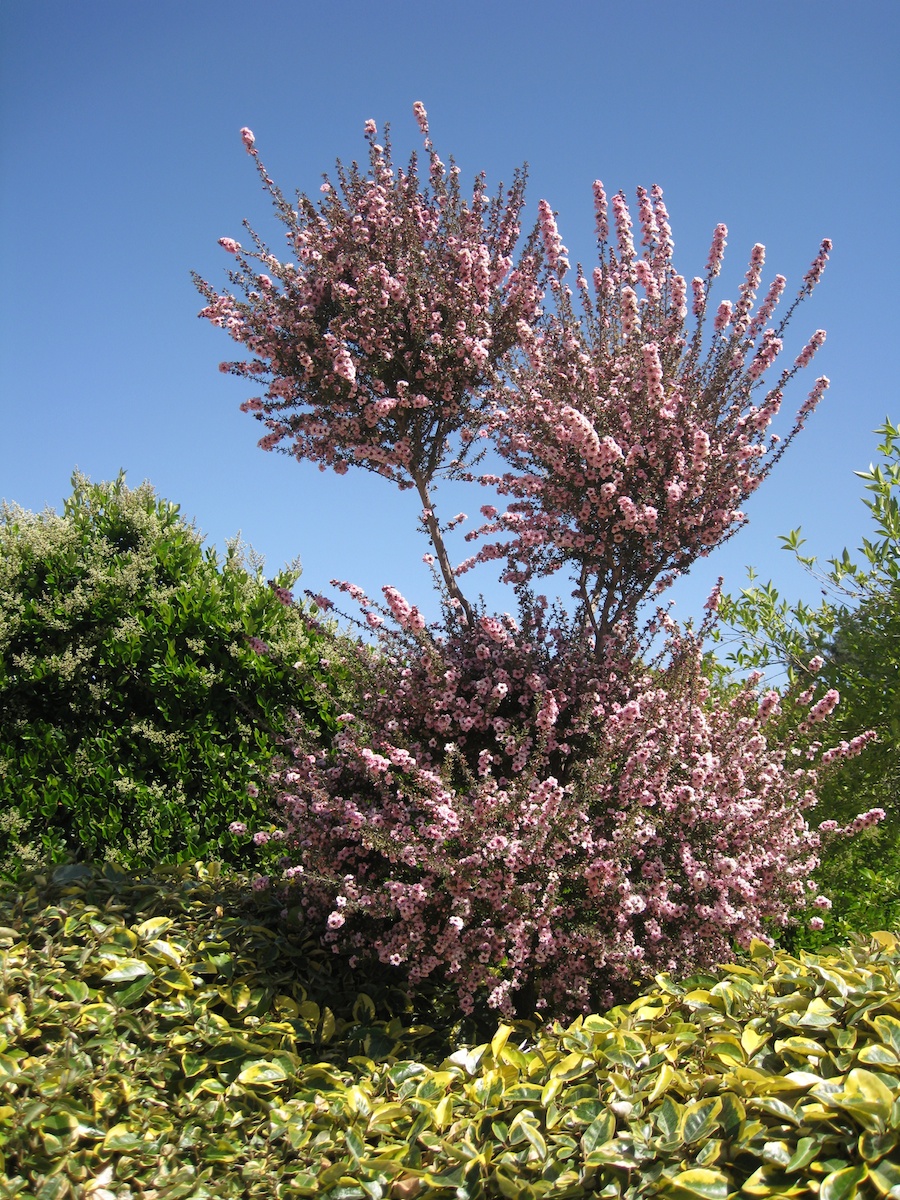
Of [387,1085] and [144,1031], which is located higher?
[144,1031]

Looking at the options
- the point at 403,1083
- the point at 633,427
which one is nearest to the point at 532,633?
the point at 633,427

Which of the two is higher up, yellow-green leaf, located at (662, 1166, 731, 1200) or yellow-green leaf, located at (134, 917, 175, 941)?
yellow-green leaf, located at (134, 917, 175, 941)

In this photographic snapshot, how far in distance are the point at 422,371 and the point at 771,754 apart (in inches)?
115

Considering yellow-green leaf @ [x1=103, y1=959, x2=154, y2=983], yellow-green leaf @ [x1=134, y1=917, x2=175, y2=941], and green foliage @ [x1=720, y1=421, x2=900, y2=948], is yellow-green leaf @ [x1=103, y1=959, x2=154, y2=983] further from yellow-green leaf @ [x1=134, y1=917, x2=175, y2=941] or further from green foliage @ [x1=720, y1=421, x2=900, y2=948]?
green foliage @ [x1=720, y1=421, x2=900, y2=948]

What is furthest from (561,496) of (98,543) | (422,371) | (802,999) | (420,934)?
(98,543)

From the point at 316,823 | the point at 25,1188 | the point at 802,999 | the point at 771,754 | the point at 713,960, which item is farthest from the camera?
the point at 771,754

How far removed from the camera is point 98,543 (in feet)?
22.6

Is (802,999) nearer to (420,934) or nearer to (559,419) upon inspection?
(420,934)

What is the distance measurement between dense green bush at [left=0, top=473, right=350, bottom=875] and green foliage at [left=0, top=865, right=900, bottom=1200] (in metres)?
1.63

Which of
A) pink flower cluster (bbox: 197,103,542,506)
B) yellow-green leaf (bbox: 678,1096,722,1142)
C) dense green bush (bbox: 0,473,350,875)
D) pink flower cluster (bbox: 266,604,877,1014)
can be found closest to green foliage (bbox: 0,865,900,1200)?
yellow-green leaf (bbox: 678,1096,722,1142)

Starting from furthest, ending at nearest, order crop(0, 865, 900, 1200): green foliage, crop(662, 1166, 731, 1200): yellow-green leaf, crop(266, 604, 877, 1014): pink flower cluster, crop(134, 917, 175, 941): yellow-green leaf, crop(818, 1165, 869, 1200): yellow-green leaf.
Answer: crop(134, 917, 175, 941): yellow-green leaf, crop(266, 604, 877, 1014): pink flower cluster, crop(0, 865, 900, 1200): green foliage, crop(662, 1166, 731, 1200): yellow-green leaf, crop(818, 1165, 869, 1200): yellow-green leaf

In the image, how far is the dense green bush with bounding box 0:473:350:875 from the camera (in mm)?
6332

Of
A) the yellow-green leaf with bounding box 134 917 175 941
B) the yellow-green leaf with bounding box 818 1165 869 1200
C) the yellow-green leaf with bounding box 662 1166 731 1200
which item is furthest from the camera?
the yellow-green leaf with bounding box 134 917 175 941

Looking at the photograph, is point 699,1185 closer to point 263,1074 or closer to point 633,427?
point 263,1074
